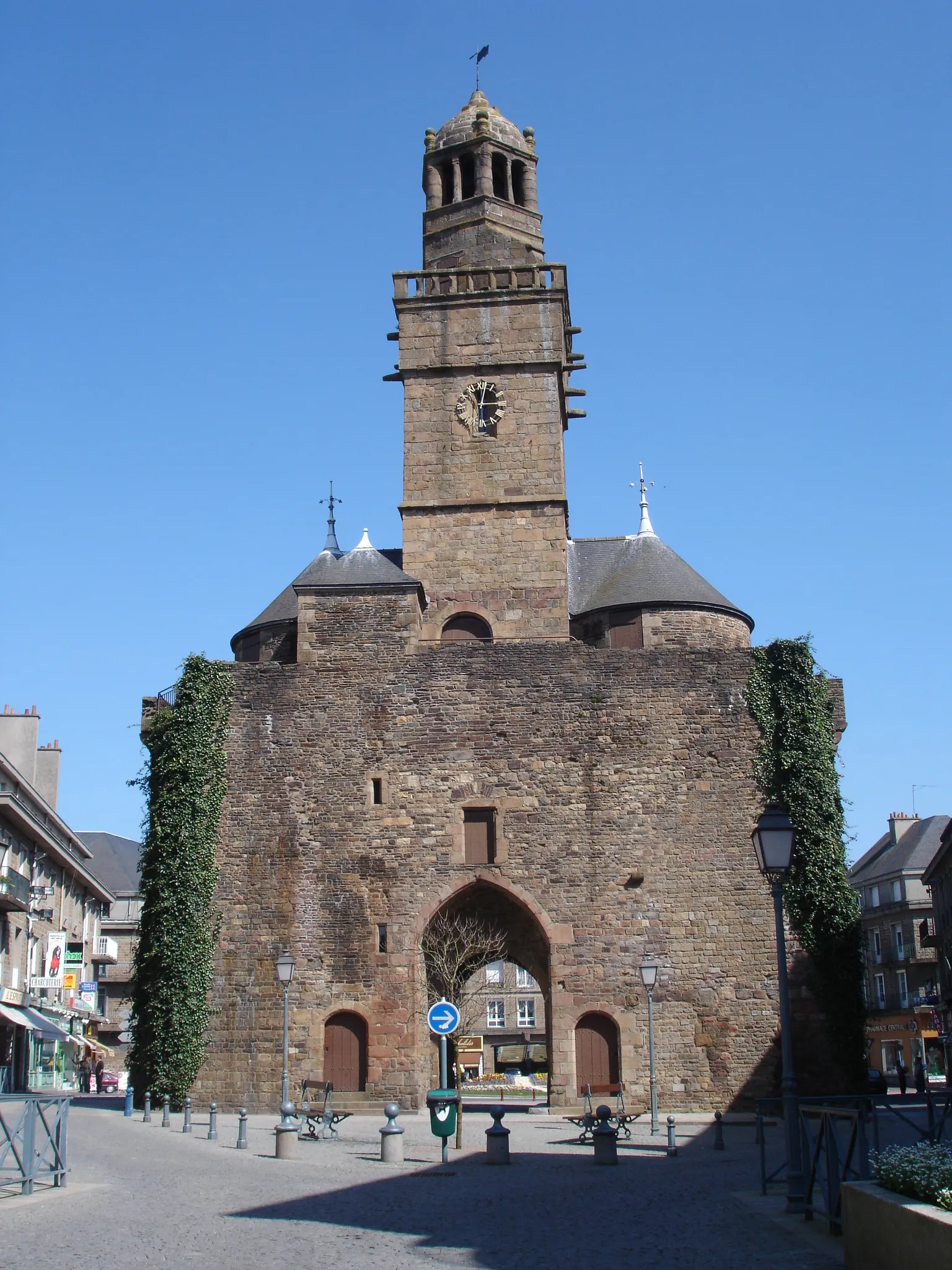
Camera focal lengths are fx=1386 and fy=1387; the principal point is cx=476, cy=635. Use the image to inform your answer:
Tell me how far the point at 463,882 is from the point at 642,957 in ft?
10.6

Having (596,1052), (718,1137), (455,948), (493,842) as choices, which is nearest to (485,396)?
(493,842)

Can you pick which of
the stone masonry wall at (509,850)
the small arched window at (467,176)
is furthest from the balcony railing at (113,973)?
the small arched window at (467,176)

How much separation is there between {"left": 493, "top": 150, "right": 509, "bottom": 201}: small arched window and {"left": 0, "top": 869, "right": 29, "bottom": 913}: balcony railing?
18.3 meters

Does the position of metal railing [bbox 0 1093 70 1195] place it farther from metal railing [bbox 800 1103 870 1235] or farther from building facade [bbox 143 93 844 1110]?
building facade [bbox 143 93 844 1110]

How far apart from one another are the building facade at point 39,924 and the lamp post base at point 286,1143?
42.2 ft

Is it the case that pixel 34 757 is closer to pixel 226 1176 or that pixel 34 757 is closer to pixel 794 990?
pixel 794 990

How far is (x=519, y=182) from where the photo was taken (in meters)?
31.0

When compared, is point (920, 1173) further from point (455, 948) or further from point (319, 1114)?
point (455, 948)

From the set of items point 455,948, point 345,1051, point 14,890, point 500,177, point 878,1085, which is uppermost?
→ point 500,177

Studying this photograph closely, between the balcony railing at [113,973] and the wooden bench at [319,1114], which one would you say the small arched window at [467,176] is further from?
the balcony railing at [113,973]

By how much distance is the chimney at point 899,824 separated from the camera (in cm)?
5244

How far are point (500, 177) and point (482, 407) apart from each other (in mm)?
5562

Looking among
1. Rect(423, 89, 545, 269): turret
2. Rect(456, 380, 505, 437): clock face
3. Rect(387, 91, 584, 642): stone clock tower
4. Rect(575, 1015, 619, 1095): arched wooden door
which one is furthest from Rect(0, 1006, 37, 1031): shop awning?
Rect(423, 89, 545, 269): turret

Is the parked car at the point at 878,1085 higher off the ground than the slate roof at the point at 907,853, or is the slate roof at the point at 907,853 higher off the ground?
the slate roof at the point at 907,853
